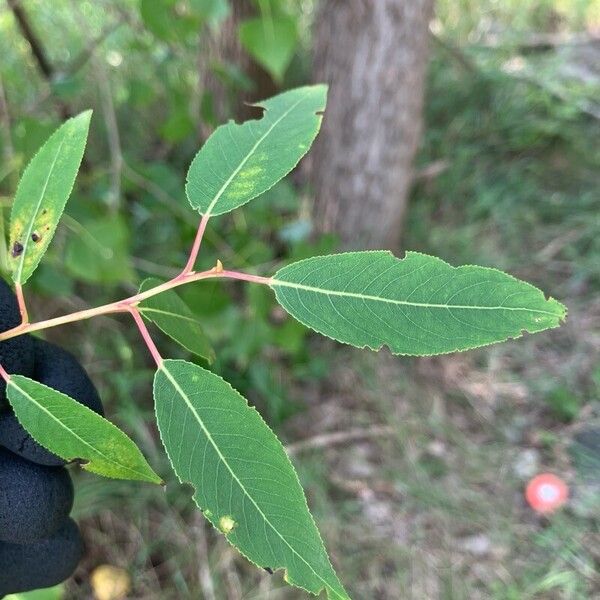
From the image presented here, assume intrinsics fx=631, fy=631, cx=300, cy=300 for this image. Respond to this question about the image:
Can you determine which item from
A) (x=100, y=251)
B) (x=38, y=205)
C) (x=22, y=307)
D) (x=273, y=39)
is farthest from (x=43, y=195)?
(x=273, y=39)

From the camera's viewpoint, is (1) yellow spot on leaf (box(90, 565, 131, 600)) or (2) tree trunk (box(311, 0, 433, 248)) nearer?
(1) yellow spot on leaf (box(90, 565, 131, 600))

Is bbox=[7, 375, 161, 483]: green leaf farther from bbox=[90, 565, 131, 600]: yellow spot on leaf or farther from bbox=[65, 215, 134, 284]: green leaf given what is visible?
bbox=[90, 565, 131, 600]: yellow spot on leaf

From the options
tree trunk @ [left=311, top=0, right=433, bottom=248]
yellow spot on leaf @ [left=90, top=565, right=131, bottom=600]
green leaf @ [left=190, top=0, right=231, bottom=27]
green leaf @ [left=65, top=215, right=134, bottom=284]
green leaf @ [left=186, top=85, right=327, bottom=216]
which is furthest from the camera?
tree trunk @ [left=311, top=0, right=433, bottom=248]

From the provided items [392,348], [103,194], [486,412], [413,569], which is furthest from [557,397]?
[392,348]

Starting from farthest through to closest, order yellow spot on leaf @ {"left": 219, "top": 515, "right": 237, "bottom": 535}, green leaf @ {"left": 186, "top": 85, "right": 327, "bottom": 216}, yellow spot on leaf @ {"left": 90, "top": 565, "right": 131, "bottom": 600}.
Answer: yellow spot on leaf @ {"left": 90, "top": 565, "right": 131, "bottom": 600} → green leaf @ {"left": 186, "top": 85, "right": 327, "bottom": 216} → yellow spot on leaf @ {"left": 219, "top": 515, "right": 237, "bottom": 535}

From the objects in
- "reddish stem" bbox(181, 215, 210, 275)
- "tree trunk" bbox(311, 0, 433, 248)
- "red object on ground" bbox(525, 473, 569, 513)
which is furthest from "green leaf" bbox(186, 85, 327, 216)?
"red object on ground" bbox(525, 473, 569, 513)

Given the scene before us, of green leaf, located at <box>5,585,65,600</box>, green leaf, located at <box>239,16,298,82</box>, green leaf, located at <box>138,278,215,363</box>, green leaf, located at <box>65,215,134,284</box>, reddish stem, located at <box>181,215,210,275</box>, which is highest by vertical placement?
green leaf, located at <box>239,16,298,82</box>

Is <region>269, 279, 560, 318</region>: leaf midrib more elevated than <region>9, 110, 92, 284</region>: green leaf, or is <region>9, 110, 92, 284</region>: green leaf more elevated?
<region>9, 110, 92, 284</region>: green leaf
